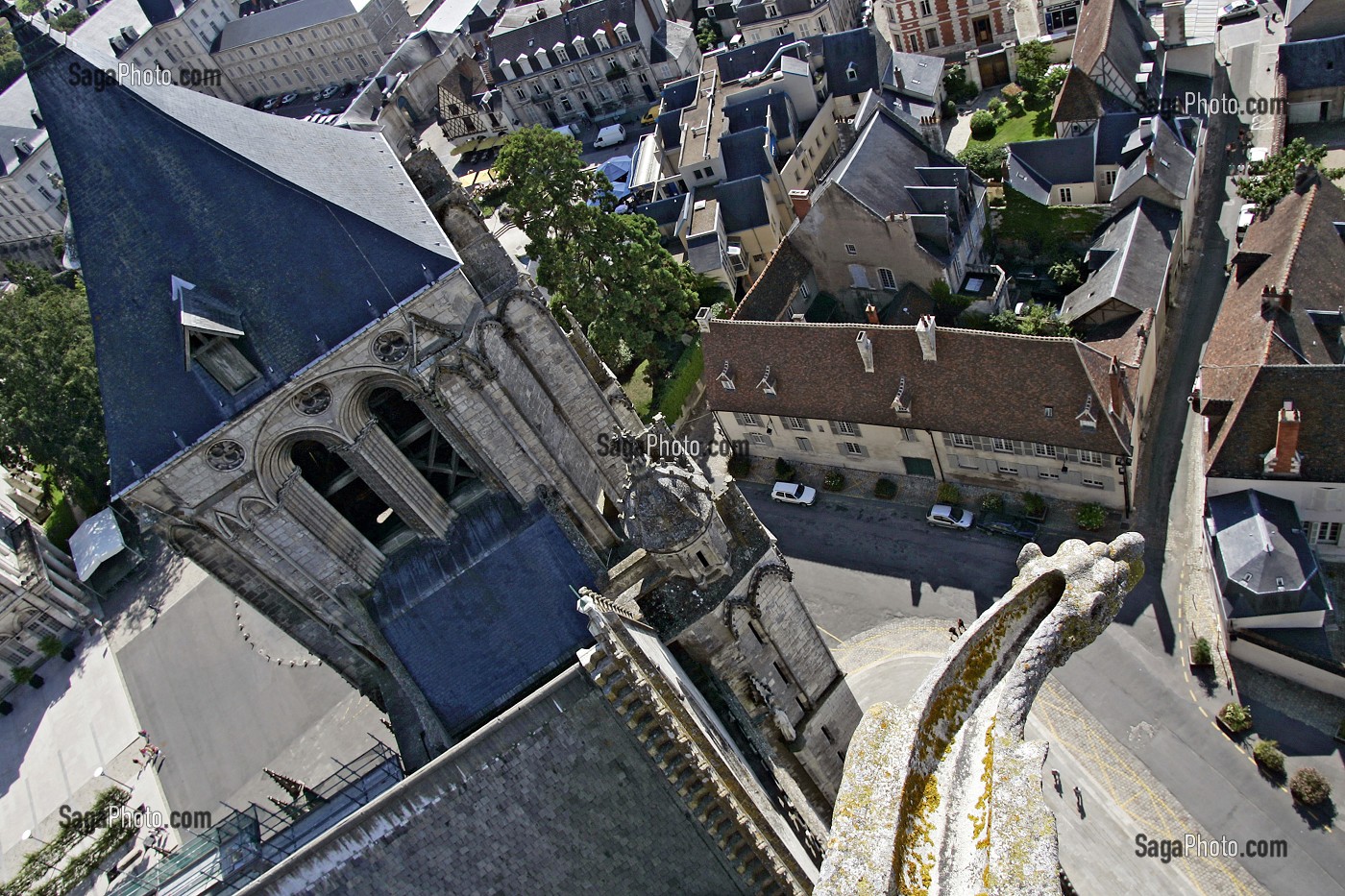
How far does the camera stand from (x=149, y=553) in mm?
67250

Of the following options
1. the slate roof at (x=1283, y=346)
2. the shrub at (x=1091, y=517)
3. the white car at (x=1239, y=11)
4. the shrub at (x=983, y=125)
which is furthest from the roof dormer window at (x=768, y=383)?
the white car at (x=1239, y=11)

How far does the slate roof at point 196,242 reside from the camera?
22672 mm

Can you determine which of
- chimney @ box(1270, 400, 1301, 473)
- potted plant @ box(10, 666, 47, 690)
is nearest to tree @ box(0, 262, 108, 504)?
potted plant @ box(10, 666, 47, 690)

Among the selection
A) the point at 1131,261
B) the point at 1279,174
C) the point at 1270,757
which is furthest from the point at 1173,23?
the point at 1270,757

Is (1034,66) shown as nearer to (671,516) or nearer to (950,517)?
(950,517)

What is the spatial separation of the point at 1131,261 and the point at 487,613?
4222 cm

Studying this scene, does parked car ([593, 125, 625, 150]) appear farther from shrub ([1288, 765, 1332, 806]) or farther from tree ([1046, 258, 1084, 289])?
shrub ([1288, 765, 1332, 806])

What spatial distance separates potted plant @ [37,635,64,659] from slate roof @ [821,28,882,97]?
70.4 m

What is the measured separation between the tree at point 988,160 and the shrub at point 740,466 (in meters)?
28.6

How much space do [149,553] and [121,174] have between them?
5292 centimetres

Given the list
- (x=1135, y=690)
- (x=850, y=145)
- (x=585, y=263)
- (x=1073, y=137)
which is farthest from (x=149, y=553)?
(x=1073, y=137)

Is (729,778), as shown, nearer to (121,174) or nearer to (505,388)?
(505,388)

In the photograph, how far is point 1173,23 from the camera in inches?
2667

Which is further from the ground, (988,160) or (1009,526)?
(988,160)
